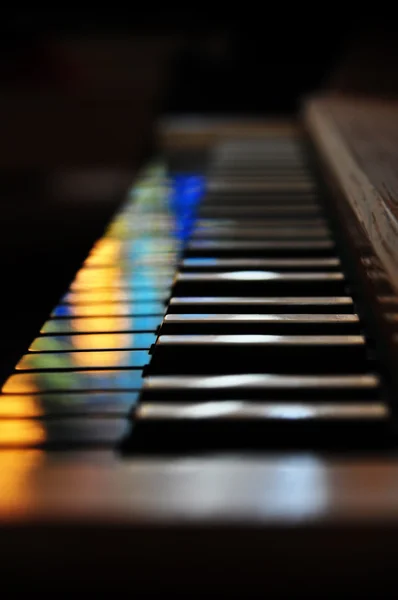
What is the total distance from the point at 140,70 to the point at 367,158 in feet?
6.45

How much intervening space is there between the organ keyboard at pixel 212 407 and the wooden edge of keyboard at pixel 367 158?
111 millimetres

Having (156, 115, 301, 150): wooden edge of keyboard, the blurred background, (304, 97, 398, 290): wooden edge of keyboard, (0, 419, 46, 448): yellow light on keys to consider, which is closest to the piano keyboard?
(0, 419, 46, 448): yellow light on keys

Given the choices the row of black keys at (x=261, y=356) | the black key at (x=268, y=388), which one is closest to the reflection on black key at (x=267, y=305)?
A: the row of black keys at (x=261, y=356)

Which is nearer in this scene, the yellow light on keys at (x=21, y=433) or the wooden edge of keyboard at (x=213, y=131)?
the yellow light on keys at (x=21, y=433)

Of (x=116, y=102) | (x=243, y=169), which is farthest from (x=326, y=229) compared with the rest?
(x=116, y=102)

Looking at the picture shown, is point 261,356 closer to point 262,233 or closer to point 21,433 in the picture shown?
point 21,433

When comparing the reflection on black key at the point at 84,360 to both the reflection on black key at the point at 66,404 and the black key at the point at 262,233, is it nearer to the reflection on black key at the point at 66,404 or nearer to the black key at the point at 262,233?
the reflection on black key at the point at 66,404

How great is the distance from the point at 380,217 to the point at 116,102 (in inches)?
88.5

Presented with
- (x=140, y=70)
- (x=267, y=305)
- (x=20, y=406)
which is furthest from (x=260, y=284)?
(x=140, y=70)

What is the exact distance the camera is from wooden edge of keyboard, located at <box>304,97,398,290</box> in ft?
2.99

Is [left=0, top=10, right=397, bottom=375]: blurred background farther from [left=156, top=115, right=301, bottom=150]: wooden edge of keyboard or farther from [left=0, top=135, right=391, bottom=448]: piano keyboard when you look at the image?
[left=0, top=135, right=391, bottom=448]: piano keyboard

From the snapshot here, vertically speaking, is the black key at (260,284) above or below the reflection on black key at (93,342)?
above

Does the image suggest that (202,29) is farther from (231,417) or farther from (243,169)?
(231,417)

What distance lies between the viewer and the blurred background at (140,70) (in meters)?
2.81
